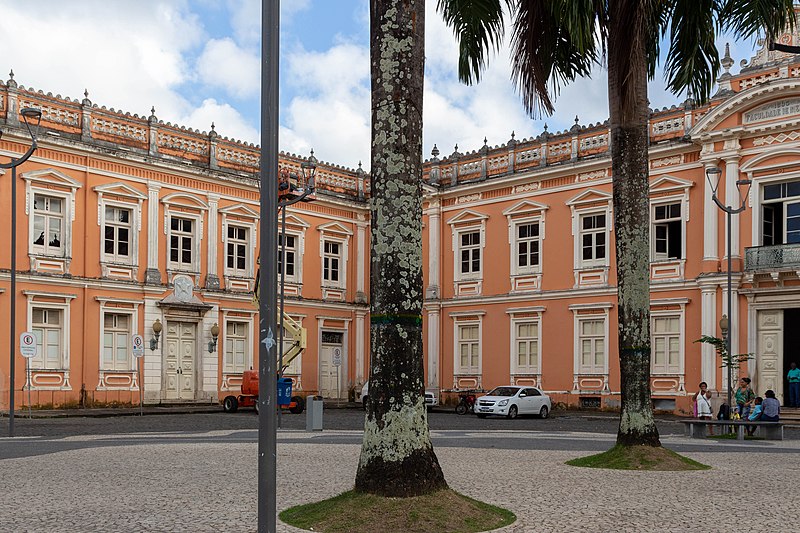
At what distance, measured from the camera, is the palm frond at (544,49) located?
13047 mm

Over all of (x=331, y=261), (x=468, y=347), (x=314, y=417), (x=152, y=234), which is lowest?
(x=314, y=417)

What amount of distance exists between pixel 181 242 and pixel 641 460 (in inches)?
1011

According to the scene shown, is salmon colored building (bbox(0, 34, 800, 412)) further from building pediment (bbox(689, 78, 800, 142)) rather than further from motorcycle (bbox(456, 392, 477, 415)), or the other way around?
motorcycle (bbox(456, 392, 477, 415))

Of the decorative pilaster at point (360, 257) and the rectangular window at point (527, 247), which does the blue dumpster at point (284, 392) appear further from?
the decorative pilaster at point (360, 257)

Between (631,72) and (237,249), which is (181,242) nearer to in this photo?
(237,249)

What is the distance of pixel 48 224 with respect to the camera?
31.8m

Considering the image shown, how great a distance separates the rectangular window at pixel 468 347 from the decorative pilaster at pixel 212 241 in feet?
33.6

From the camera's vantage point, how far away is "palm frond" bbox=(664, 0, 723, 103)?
14.0 m

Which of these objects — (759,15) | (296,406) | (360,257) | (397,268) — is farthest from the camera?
(360,257)

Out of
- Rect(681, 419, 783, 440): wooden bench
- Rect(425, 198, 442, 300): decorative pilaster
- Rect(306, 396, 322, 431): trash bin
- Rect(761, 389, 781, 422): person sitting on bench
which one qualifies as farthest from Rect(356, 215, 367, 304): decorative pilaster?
Rect(761, 389, 781, 422): person sitting on bench

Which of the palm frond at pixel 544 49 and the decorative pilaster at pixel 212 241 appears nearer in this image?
the palm frond at pixel 544 49

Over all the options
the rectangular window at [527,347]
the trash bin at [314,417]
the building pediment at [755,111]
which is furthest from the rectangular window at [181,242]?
the building pediment at [755,111]

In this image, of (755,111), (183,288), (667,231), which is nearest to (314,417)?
(183,288)

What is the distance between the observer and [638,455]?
13219 millimetres
